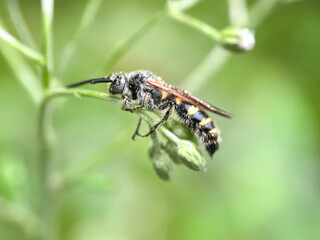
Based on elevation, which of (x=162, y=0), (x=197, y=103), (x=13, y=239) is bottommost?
(x=197, y=103)

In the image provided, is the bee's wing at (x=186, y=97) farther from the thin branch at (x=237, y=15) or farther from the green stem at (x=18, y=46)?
the thin branch at (x=237, y=15)

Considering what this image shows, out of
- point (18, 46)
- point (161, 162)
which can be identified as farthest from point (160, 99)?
point (18, 46)

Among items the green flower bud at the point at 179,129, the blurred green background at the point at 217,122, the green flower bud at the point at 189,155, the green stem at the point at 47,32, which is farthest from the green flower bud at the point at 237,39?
the blurred green background at the point at 217,122

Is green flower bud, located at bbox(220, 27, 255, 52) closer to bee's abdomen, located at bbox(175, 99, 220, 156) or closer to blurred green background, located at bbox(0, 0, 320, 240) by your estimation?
bee's abdomen, located at bbox(175, 99, 220, 156)

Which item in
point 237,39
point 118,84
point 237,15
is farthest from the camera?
point 237,15

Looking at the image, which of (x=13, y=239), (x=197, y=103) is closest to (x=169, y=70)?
(x=13, y=239)

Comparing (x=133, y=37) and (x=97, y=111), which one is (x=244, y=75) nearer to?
(x=97, y=111)

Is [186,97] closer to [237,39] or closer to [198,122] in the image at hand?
[198,122]
